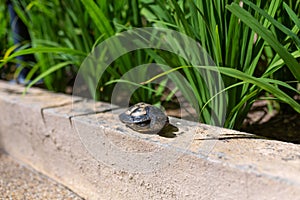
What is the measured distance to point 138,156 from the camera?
2.72ft

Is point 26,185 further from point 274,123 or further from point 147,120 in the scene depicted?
point 274,123

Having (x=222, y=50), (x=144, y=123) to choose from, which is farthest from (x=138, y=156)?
(x=222, y=50)

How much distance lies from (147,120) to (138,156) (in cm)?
9

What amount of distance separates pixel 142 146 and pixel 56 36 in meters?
0.81

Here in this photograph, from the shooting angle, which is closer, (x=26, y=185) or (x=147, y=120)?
(x=147, y=120)

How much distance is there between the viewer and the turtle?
810 millimetres

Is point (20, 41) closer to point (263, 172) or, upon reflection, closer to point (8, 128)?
point (8, 128)

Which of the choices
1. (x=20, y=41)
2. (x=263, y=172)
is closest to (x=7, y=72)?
(x=20, y=41)

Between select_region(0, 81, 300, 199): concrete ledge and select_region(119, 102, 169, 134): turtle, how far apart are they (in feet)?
0.06

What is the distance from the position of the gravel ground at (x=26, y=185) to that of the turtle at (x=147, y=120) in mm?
354

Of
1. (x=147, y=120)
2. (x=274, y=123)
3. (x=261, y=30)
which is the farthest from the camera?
(x=274, y=123)

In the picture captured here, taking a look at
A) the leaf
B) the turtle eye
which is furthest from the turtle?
the leaf

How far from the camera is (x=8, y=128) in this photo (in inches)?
52.2

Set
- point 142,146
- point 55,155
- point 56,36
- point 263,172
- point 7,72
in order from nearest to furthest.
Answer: point 263,172
point 142,146
point 55,155
point 56,36
point 7,72
